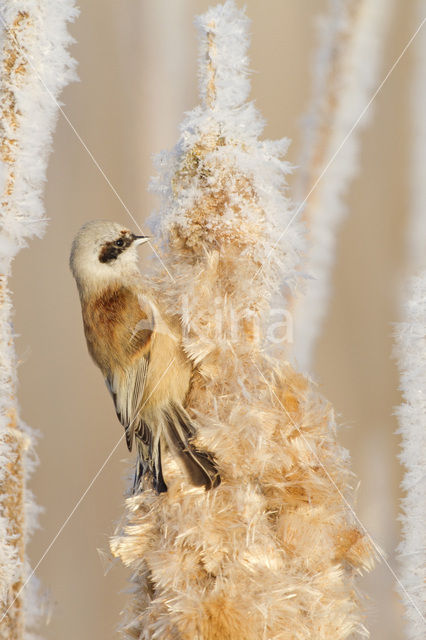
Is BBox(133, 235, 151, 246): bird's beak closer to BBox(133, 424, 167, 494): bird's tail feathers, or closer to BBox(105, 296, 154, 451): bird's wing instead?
BBox(105, 296, 154, 451): bird's wing

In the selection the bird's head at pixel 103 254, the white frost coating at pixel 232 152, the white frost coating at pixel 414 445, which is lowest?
the white frost coating at pixel 414 445

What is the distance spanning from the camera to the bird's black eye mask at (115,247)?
3.10ft

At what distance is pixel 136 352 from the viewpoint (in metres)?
0.90

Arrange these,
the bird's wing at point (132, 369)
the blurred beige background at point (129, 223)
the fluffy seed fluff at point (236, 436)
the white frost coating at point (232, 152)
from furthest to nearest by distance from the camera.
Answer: the blurred beige background at point (129, 223)
the bird's wing at point (132, 369)
the white frost coating at point (232, 152)
the fluffy seed fluff at point (236, 436)

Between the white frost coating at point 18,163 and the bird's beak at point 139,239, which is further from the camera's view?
the bird's beak at point 139,239

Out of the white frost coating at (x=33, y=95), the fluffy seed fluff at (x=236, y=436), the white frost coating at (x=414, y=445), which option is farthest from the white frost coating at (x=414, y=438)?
the white frost coating at (x=33, y=95)

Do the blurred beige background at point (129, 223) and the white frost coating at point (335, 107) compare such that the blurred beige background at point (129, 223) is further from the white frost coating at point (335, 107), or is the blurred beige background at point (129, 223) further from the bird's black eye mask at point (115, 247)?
the bird's black eye mask at point (115, 247)

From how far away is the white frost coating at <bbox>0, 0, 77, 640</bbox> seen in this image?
0.77 meters

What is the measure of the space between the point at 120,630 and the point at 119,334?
1.41 ft

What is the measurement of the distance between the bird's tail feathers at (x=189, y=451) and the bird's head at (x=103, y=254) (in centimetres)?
27

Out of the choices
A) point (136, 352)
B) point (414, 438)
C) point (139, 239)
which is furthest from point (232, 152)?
point (414, 438)

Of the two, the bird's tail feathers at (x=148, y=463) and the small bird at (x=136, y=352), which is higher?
the small bird at (x=136, y=352)

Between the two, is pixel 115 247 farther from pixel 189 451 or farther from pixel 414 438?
pixel 414 438

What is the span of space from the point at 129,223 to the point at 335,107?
608 mm
